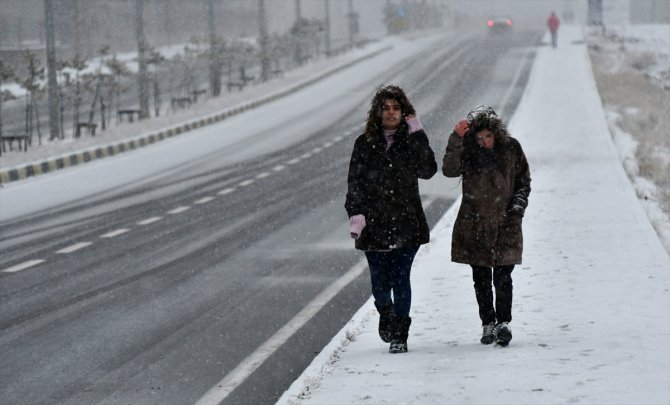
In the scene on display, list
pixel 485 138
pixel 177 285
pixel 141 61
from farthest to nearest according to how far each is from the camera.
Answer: pixel 141 61
pixel 177 285
pixel 485 138

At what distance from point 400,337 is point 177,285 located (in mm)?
4204

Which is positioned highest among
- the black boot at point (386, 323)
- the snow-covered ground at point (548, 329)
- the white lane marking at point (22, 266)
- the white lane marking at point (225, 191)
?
the black boot at point (386, 323)

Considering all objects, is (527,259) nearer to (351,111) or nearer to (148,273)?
(148,273)

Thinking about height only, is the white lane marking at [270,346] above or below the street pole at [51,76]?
below

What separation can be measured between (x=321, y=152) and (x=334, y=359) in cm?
1887

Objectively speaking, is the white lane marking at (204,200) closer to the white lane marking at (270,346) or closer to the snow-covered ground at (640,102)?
the snow-covered ground at (640,102)

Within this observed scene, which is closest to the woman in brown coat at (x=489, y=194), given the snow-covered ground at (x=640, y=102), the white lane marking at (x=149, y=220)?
the snow-covered ground at (x=640, y=102)

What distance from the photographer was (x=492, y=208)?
736 centimetres

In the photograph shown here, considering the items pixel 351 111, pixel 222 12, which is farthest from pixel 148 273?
pixel 222 12

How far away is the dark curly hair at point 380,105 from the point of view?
7117 mm

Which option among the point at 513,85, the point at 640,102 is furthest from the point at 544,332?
the point at 513,85

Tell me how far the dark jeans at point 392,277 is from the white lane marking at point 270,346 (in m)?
1.11

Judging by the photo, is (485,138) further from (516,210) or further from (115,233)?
(115,233)

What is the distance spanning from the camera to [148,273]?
11867 millimetres
